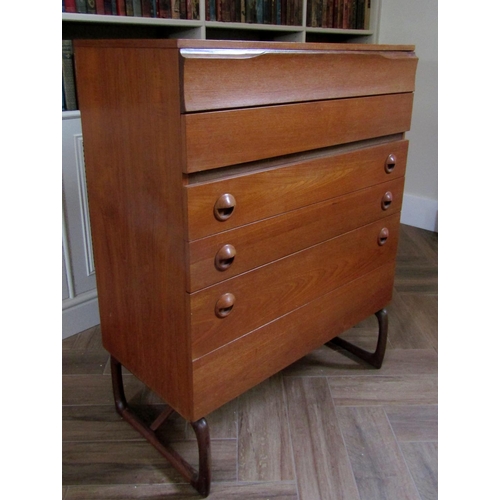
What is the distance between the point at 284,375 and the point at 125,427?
524 mm

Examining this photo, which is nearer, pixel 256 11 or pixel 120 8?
pixel 120 8

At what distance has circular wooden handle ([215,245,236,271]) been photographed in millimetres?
988

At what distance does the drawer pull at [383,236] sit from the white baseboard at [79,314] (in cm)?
108

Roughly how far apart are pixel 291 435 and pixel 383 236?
0.62 metres

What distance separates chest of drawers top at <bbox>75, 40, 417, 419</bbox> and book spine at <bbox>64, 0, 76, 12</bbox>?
64 centimetres

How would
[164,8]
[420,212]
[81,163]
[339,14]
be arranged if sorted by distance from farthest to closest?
[420,212]
[339,14]
[164,8]
[81,163]

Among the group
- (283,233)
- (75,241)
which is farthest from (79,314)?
(283,233)

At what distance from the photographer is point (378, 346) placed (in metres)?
1.63

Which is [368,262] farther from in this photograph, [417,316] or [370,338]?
[417,316]

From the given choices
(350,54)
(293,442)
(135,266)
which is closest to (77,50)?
(135,266)

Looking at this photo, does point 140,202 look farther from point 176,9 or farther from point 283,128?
point 176,9

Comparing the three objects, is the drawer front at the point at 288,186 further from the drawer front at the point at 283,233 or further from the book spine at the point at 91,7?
the book spine at the point at 91,7

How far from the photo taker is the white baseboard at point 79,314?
180 cm

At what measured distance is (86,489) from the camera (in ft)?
3.87
